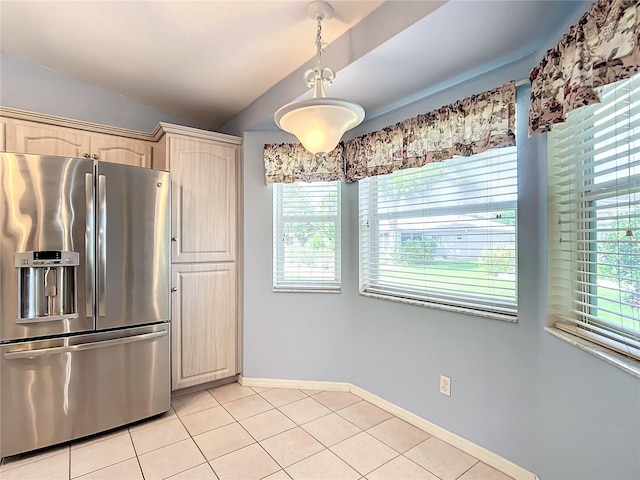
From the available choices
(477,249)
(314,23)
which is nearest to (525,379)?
(477,249)

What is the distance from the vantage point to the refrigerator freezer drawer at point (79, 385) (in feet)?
6.11

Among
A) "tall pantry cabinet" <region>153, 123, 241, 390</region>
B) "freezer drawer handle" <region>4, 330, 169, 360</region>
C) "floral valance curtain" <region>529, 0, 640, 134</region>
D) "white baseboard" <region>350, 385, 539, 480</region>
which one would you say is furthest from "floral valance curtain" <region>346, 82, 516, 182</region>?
"freezer drawer handle" <region>4, 330, 169, 360</region>

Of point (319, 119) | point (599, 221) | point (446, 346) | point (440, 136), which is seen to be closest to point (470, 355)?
point (446, 346)

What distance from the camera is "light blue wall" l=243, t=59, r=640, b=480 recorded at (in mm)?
1330

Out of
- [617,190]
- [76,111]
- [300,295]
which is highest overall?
[76,111]

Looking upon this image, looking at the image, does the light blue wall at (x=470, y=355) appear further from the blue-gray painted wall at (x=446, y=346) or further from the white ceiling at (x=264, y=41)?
the white ceiling at (x=264, y=41)

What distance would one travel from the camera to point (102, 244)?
2.07 meters

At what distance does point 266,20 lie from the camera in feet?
6.05

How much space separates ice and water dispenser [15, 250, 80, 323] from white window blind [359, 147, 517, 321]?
6.33ft

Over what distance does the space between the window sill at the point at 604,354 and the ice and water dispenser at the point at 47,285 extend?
8.45 ft

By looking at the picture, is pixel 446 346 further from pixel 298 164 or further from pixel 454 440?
pixel 298 164

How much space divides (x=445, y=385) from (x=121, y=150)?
9.73 feet

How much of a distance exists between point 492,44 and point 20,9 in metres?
2.62

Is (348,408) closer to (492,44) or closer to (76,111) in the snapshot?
(492,44)
